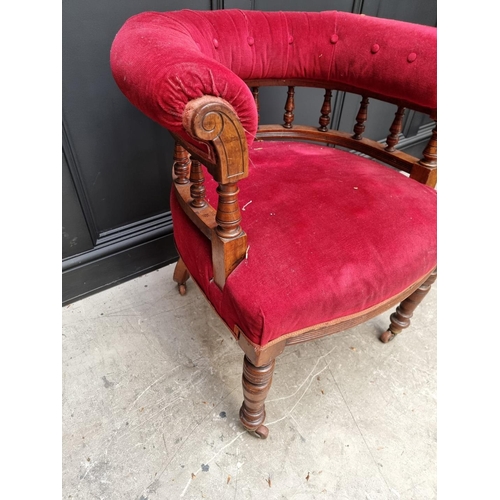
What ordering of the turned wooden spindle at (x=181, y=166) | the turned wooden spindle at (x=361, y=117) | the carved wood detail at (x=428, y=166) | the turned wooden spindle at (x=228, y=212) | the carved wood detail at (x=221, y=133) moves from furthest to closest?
the turned wooden spindle at (x=361, y=117) < the carved wood detail at (x=428, y=166) < the turned wooden spindle at (x=181, y=166) < the turned wooden spindle at (x=228, y=212) < the carved wood detail at (x=221, y=133)

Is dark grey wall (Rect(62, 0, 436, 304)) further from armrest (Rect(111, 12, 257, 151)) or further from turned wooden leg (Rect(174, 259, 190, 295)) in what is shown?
armrest (Rect(111, 12, 257, 151))

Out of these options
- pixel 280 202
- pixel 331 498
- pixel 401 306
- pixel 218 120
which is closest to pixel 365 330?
pixel 401 306

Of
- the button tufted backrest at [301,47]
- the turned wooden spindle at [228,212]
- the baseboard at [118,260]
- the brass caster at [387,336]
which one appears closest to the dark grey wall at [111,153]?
the baseboard at [118,260]

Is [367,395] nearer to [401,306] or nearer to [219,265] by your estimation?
[401,306]

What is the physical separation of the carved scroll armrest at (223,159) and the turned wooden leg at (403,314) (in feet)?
2.21

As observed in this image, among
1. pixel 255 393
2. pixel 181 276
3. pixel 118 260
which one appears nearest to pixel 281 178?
pixel 255 393

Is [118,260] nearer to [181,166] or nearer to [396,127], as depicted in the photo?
[181,166]

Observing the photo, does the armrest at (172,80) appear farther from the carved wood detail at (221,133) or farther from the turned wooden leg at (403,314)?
the turned wooden leg at (403,314)

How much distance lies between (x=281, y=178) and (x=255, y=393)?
530 millimetres

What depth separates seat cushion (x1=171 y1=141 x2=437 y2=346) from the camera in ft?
2.23

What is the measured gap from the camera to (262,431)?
0.98m

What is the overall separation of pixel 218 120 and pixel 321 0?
1219mm

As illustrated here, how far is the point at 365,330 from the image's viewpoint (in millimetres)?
1318

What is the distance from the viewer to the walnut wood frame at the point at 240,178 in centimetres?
52
